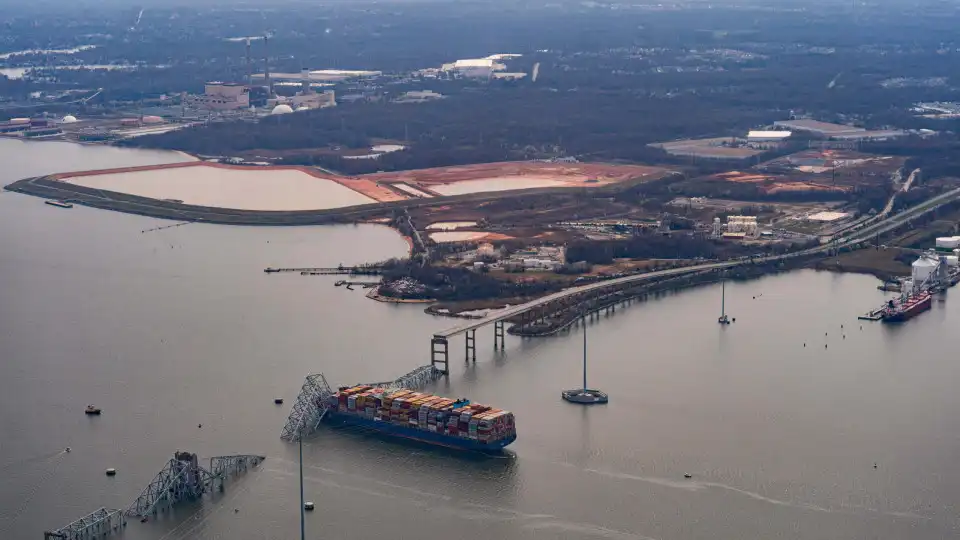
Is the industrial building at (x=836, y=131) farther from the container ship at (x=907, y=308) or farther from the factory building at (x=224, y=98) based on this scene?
the container ship at (x=907, y=308)

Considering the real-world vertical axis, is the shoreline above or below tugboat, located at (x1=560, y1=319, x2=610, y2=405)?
above

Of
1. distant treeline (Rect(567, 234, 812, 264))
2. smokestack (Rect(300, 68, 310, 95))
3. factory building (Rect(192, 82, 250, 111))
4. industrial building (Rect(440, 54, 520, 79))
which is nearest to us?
distant treeline (Rect(567, 234, 812, 264))

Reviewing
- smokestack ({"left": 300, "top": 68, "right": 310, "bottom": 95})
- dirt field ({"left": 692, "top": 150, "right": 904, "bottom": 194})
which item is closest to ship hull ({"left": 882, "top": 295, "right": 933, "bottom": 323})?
dirt field ({"left": 692, "top": 150, "right": 904, "bottom": 194})

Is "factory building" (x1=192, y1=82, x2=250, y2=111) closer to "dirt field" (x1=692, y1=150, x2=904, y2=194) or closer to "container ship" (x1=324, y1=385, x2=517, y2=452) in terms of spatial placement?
"dirt field" (x1=692, y1=150, x2=904, y2=194)

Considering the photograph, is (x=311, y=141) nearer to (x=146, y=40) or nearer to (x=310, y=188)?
(x=310, y=188)

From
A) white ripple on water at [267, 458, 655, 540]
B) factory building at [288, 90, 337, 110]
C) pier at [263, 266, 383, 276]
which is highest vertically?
factory building at [288, 90, 337, 110]

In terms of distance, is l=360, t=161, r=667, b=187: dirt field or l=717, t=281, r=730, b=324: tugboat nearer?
l=717, t=281, r=730, b=324: tugboat

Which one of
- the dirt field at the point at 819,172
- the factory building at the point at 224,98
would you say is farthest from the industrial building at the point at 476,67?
the dirt field at the point at 819,172
